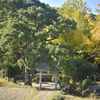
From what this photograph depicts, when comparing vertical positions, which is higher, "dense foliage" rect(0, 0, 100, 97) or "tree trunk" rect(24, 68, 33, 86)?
"dense foliage" rect(0, 0, 100, 97)

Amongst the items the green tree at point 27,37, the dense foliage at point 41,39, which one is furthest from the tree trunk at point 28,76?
the green tree at point 27,37

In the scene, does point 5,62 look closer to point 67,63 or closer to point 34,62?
point 34,62

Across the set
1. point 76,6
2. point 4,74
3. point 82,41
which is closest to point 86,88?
point 82,41

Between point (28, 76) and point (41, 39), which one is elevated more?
point (41, 39)

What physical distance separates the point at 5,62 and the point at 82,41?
31.5 feet

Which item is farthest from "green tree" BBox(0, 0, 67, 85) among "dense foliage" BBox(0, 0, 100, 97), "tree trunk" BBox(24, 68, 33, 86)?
"tree trunk" BBox(24, 68, 33, 86)

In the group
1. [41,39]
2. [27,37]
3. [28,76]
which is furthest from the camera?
[28,76]

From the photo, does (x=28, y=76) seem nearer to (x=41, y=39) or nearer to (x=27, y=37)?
(x=41, y=39)

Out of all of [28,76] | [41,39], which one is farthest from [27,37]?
[28,76]

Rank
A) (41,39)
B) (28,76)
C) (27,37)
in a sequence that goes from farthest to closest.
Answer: (28,76) → (41,39) → (27,37)

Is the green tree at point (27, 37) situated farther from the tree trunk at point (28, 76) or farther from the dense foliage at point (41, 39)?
the tree trunk at point (28, 76)

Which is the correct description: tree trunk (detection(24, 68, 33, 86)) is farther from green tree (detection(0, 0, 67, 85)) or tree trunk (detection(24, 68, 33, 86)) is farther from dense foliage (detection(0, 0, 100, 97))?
green tree (detection(0, 0, 67, 85))

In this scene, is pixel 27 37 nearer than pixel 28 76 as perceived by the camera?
Yes

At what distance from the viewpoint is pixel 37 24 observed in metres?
15.9
